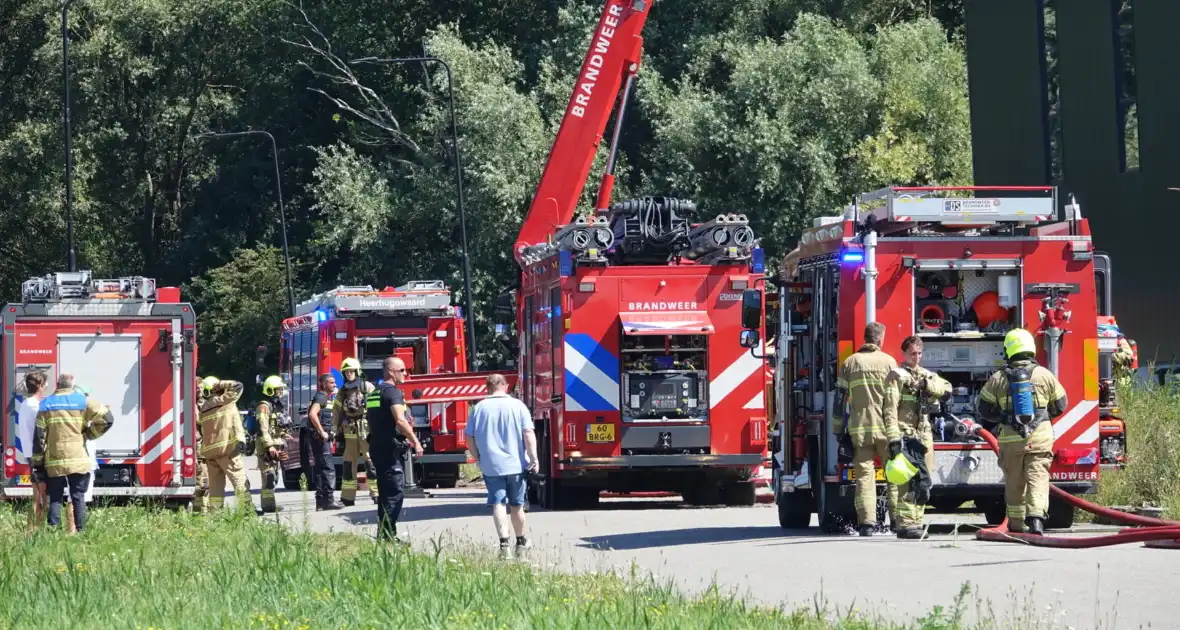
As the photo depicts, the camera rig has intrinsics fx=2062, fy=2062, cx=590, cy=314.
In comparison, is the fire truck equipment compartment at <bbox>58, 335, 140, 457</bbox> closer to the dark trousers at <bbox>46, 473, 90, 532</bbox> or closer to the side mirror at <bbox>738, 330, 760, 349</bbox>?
the dark trousers at <bbox>46, 473, 90, 532</bbox>

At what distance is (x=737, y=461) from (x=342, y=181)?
28.2 meters

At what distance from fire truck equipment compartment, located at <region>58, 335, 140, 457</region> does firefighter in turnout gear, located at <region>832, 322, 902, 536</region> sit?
424 inches

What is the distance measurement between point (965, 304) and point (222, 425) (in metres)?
8.20

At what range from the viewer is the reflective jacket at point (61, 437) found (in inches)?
749

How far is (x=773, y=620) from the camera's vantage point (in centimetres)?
1065

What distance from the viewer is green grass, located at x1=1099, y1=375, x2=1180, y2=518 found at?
62.8 feet

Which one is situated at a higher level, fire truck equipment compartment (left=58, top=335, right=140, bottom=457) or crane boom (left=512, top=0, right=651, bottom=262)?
crane boom (left=512, top=0, right=651, bottom=262)

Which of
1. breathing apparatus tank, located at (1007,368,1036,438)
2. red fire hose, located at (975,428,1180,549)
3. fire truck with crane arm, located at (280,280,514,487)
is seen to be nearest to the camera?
red fire hose, located at (975,428,1180,549)

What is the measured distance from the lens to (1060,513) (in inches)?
681

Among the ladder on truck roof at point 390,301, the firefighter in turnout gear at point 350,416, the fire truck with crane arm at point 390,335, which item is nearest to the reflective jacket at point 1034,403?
the firefighter in turnout gear at point 350,416

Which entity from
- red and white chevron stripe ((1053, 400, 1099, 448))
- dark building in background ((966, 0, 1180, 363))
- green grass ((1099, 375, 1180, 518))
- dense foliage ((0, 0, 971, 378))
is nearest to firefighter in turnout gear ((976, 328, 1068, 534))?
red and white chevron stripe ((1053, 400, 1099, 448))

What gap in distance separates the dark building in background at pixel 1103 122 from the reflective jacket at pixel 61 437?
2054 cm

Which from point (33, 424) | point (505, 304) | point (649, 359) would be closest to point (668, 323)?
point (649, 359)

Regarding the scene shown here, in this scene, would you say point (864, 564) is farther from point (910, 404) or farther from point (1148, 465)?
point (1148, 465)
